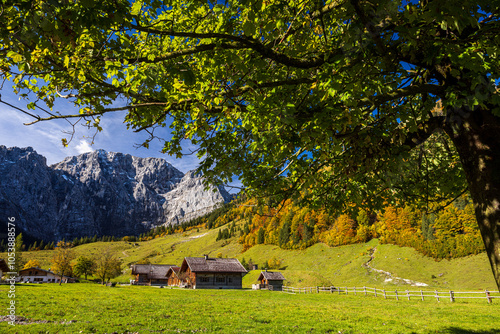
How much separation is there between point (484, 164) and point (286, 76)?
16.1 ft

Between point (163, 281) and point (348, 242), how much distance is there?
71756 millimetres

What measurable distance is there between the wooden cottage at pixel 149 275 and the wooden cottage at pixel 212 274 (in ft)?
92.1

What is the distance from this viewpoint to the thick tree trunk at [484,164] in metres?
5.40

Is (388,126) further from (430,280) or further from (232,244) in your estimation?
(232,244)

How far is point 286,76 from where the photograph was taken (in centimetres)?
642

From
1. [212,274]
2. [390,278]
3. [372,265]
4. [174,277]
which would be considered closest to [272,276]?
[212,274]

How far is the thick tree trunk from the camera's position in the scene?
213 inches

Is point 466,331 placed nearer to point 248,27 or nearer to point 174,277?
point 248,27

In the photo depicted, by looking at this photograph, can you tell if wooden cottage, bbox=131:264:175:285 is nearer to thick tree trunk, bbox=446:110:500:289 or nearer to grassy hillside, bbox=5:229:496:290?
grassy hillside, bbox=5:229:496:290

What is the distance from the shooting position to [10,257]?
648 inches

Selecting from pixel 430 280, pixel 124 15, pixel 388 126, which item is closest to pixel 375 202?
pixel 388 126

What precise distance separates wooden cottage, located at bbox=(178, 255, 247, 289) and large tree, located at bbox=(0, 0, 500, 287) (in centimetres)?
6534

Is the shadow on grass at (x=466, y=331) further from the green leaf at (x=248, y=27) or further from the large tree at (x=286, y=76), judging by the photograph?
the green leaf at (x=248, y=27)

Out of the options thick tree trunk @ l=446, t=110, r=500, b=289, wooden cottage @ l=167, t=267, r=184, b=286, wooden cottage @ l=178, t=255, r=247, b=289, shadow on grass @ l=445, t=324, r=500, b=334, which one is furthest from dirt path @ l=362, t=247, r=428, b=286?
thick tree trunk @ l=446, t=110, r=500, b=289
